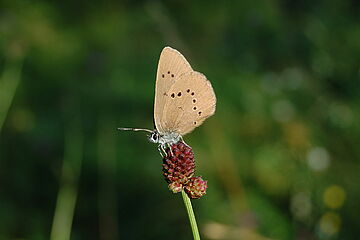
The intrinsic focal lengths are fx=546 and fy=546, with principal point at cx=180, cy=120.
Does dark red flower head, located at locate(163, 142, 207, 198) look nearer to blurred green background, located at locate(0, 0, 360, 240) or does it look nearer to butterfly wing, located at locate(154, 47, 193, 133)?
butterfly wing, located at locate(154, 47, 193, 133)

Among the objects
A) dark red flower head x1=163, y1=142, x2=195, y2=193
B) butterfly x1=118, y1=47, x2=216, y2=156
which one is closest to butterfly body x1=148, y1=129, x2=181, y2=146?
butterfly x1=118, y1=47, x2=216, y2=156

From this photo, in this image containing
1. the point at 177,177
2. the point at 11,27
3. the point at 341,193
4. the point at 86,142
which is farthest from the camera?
the point at 11,27

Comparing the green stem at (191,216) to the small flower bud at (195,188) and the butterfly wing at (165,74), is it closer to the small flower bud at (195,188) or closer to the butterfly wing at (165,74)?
the small flower bud at (195,188)

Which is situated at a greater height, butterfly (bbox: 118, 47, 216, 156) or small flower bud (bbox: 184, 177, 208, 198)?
butterfly (bbox: 118, 47, 216, 156)

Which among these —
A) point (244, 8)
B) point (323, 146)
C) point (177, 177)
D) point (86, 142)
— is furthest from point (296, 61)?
point (177, 177)

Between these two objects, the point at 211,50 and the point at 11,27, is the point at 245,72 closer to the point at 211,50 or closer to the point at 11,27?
the point at 211,50

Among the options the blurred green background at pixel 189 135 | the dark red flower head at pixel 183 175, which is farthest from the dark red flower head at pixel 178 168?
the blurred green background at pixel 189 135

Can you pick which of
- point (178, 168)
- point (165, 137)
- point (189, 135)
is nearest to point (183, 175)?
point (178, 168)
